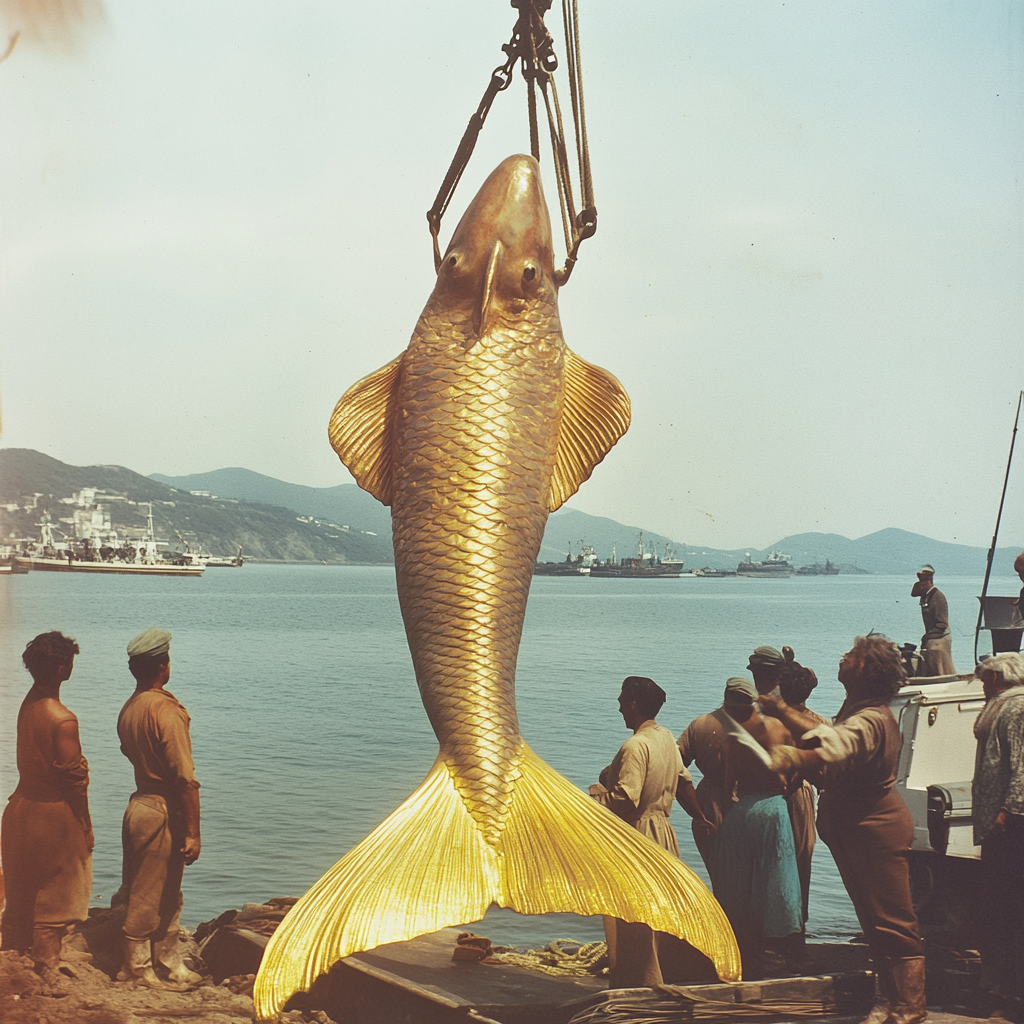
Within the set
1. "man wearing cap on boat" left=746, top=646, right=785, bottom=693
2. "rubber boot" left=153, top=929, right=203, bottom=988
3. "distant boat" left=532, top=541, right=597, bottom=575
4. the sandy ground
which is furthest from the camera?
"distant boat" left=532, top=541, right=597, bottom=575

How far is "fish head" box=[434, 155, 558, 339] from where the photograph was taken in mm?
3623

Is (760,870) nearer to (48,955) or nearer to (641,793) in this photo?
(641,793)

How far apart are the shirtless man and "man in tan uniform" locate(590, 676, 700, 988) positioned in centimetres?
33

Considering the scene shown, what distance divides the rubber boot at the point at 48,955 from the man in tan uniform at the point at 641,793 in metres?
2.47

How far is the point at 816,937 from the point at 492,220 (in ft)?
27.5

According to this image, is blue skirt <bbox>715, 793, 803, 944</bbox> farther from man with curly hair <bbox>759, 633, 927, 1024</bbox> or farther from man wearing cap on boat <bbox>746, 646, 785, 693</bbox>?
man with curly hair <bbox>759, 633, 927, 1024</bbox>

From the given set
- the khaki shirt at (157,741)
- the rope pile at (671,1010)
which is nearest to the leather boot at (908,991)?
the rope pile at (671,1010)

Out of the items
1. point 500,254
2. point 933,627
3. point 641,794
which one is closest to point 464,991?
point 641,794

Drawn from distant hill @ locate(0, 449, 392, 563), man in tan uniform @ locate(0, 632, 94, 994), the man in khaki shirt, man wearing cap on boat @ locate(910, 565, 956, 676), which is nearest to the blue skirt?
the man in khaki shirt

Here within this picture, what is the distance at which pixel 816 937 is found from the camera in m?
10.0

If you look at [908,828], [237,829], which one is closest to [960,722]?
[908,828]

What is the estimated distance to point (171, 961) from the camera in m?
5.44

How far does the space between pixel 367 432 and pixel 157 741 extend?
218 centimetres

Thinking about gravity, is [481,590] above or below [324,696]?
above
